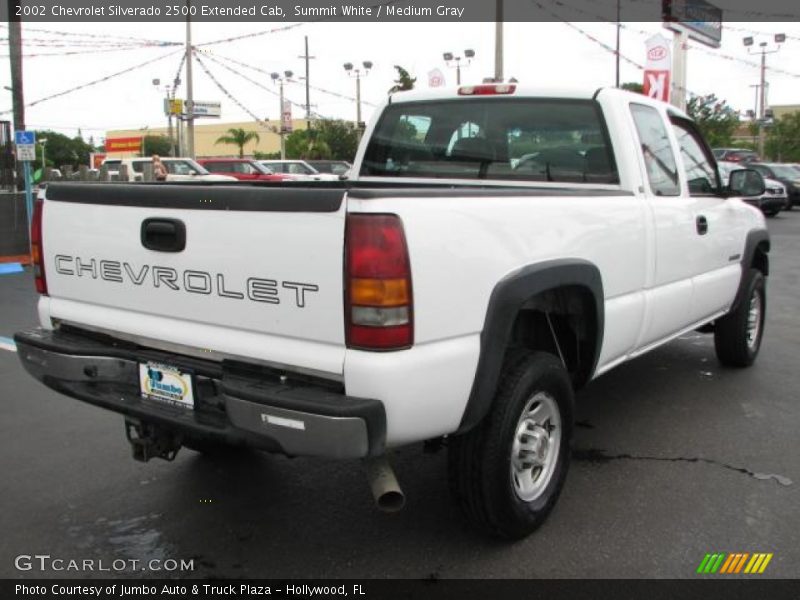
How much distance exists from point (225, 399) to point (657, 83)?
1400cm

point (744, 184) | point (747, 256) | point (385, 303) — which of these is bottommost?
point (747, 256)

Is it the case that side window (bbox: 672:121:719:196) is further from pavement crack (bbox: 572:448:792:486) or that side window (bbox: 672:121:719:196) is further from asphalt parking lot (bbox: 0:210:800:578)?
pavement crack (bbox: 572:448:792:486)

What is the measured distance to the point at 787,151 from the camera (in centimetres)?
5938

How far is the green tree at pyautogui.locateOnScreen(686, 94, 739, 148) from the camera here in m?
41.2

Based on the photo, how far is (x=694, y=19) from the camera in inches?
603

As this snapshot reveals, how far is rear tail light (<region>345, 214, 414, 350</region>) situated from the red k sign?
13.5 m

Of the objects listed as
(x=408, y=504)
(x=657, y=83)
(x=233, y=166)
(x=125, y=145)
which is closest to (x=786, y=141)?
(x=233, y=166)

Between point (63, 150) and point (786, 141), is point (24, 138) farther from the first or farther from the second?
point (63, 150)

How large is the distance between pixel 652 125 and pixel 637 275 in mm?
1091

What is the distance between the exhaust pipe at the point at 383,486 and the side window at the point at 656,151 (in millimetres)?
2368

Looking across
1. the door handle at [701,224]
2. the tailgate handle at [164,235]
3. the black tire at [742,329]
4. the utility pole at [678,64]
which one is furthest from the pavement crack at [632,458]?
the utility pole at [678,64]

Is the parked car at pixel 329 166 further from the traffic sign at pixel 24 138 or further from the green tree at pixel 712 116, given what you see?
the green tree at pixel 712 116

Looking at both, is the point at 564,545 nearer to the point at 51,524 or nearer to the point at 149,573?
the point at 149,573

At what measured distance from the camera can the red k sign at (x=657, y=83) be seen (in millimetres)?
14641
